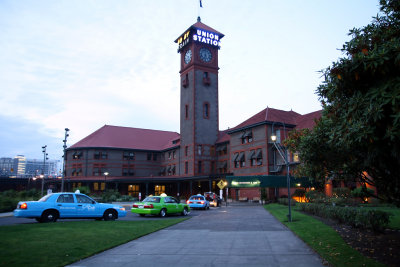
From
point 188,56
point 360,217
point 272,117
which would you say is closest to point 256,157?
point 272,117

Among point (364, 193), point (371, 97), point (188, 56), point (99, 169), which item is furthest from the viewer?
point (99, 169)

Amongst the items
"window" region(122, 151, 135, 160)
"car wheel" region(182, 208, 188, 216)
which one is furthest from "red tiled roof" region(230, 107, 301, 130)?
"window" region(122, 151, 135, 160)

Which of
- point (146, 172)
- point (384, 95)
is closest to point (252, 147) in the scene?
point (146, 172)

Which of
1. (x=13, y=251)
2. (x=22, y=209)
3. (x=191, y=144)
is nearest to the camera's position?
(x=13, y=251)

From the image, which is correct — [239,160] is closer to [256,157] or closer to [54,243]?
[256,157]

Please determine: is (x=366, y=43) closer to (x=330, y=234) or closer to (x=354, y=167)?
(x=354, y=167)

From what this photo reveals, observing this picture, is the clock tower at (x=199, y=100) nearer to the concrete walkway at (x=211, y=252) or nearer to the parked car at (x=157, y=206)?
the parked car at (x=157, y=206)

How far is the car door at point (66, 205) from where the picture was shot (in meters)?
16.3

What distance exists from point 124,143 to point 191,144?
693 inches

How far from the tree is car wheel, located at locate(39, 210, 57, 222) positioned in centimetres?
1326

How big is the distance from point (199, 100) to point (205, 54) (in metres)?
8.27

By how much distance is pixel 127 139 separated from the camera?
6750cm

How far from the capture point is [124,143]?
2601 inches

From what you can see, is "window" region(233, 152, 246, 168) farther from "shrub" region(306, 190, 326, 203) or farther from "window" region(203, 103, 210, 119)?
"shrub" region(306, 190, 326, 203)
